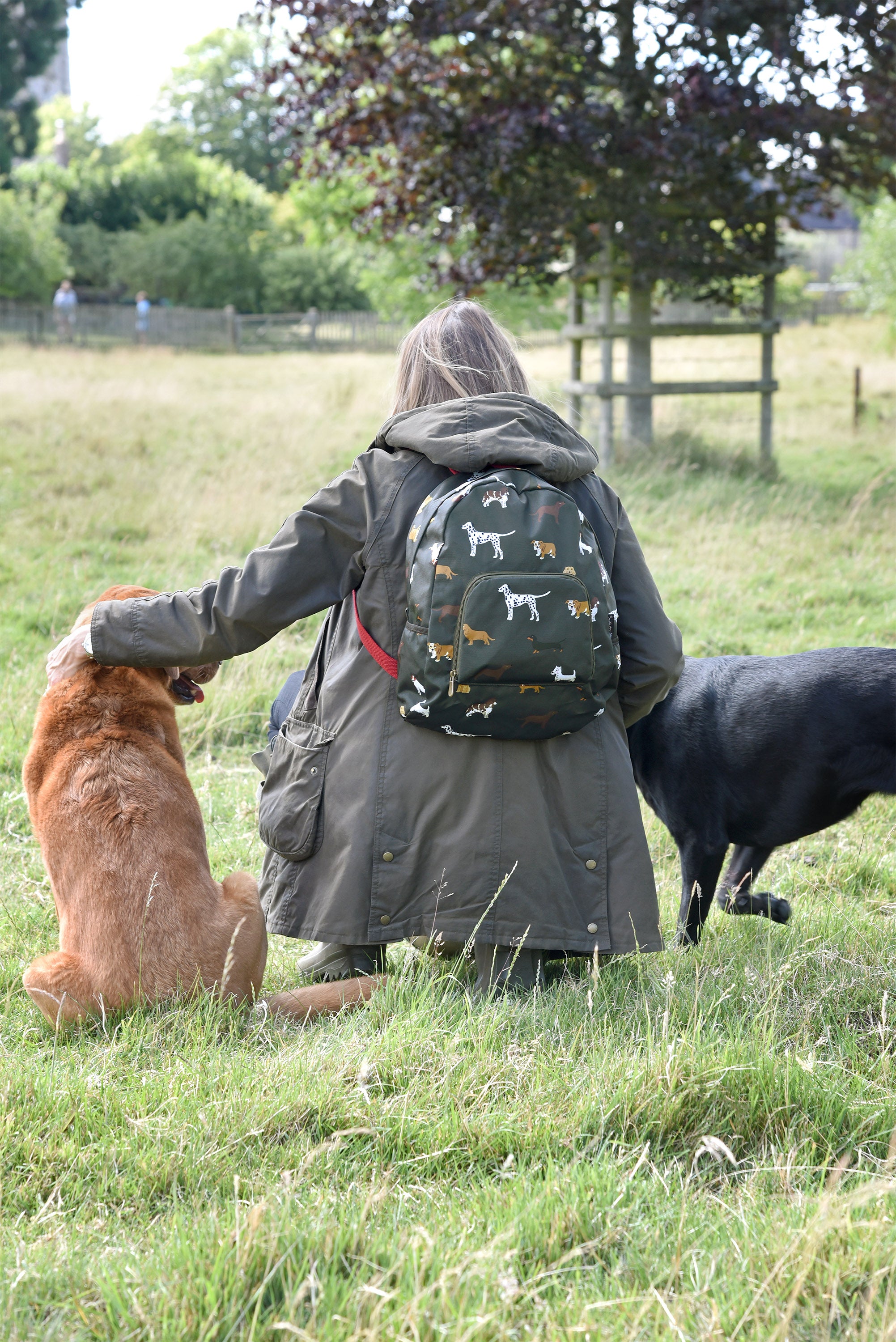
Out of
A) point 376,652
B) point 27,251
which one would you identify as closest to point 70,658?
point 376,652

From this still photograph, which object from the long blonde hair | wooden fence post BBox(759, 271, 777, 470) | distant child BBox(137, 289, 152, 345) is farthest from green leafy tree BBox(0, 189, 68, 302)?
the long blonde hair

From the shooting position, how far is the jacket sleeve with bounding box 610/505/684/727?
296cm

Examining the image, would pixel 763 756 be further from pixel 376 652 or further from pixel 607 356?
pixel 607 356

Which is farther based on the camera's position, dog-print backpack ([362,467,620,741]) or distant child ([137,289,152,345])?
distant child ([137,289,152,345])

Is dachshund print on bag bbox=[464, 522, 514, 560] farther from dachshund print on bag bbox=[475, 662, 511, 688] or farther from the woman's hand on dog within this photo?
the woman's hand on dog

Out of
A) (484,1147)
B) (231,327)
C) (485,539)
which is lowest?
(484,1147)

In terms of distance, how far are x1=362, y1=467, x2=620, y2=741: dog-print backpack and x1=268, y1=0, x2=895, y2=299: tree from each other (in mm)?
8340

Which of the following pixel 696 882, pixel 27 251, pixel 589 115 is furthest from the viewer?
pixel 27 251

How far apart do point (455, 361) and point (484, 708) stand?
3.29ft

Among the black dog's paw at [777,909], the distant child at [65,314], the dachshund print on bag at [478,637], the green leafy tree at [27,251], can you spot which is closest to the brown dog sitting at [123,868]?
the dachshund print on bag at [478,637]

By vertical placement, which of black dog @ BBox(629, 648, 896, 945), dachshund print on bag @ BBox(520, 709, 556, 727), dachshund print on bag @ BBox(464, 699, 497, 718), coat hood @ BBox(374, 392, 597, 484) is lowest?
black dog @ BBox(629, 648, 896, 945)

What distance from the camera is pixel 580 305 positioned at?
1258cm

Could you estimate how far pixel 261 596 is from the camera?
271cm

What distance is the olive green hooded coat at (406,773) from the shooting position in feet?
9.00
